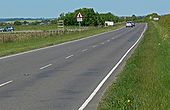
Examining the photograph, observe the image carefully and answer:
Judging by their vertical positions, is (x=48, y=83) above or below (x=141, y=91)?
below

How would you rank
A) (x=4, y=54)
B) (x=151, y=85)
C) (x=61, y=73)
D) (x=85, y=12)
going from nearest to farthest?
(x=151, y=85) → (x=61, y=73) → (x=4, y=54) → (x=85, y=12)

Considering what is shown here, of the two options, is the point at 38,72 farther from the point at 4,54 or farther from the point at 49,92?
the point at 4,54

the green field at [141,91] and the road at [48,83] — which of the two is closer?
the green field at [141,91]

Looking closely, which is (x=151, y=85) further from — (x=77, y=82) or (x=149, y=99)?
(x=77, y=82)

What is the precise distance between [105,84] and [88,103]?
3.85 meters

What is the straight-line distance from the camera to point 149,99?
1165 centimetres

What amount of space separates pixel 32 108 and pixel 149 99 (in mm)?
2726

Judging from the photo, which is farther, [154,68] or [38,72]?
[38,72]

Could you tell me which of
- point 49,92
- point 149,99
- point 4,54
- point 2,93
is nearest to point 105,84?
point 49,92

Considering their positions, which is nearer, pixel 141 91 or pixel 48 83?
pixel 141 91

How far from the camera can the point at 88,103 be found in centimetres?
1267

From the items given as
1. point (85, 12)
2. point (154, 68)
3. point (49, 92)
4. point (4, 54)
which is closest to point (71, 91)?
point (49, 92)

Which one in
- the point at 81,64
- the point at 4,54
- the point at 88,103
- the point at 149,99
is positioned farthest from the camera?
the point at 4,54

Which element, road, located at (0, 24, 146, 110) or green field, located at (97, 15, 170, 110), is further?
road, located at (0, 24, 146, 110)
